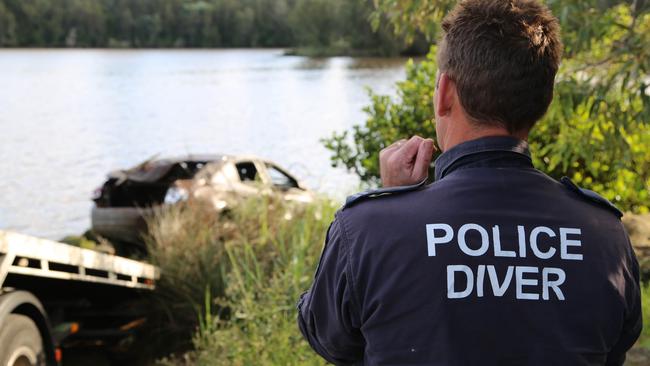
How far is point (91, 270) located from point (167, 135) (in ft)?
89.8

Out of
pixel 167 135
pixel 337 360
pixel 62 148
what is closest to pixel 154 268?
pixel 337 360

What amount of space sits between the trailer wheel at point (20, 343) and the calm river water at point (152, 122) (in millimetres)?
4879

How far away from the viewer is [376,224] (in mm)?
1794

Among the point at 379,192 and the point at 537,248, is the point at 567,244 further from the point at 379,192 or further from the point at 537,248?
the point at 379,192

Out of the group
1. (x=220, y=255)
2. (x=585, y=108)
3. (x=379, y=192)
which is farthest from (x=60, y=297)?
(x=379, y=192)

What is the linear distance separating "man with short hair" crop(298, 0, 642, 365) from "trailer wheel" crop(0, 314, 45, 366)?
3.76 m

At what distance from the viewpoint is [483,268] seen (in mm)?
1736

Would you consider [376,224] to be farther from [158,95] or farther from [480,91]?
[158,95]

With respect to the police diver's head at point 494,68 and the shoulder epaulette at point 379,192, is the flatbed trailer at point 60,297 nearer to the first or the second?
the shoulder epaulette at point 379,192

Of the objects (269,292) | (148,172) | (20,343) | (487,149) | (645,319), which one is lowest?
(148,172)

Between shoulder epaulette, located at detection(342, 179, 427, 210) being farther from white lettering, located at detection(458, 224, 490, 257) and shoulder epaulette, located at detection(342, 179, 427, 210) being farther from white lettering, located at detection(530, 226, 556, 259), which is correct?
white lettering, located at detection(530, 226, 556, 259)

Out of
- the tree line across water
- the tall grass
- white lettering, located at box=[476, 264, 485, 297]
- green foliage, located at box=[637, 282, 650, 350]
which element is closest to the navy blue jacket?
white lettering, located at box=[476, 264, 485, 297]

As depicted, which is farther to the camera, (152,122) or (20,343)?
(152,122)

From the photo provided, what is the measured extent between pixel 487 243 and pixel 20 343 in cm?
429
